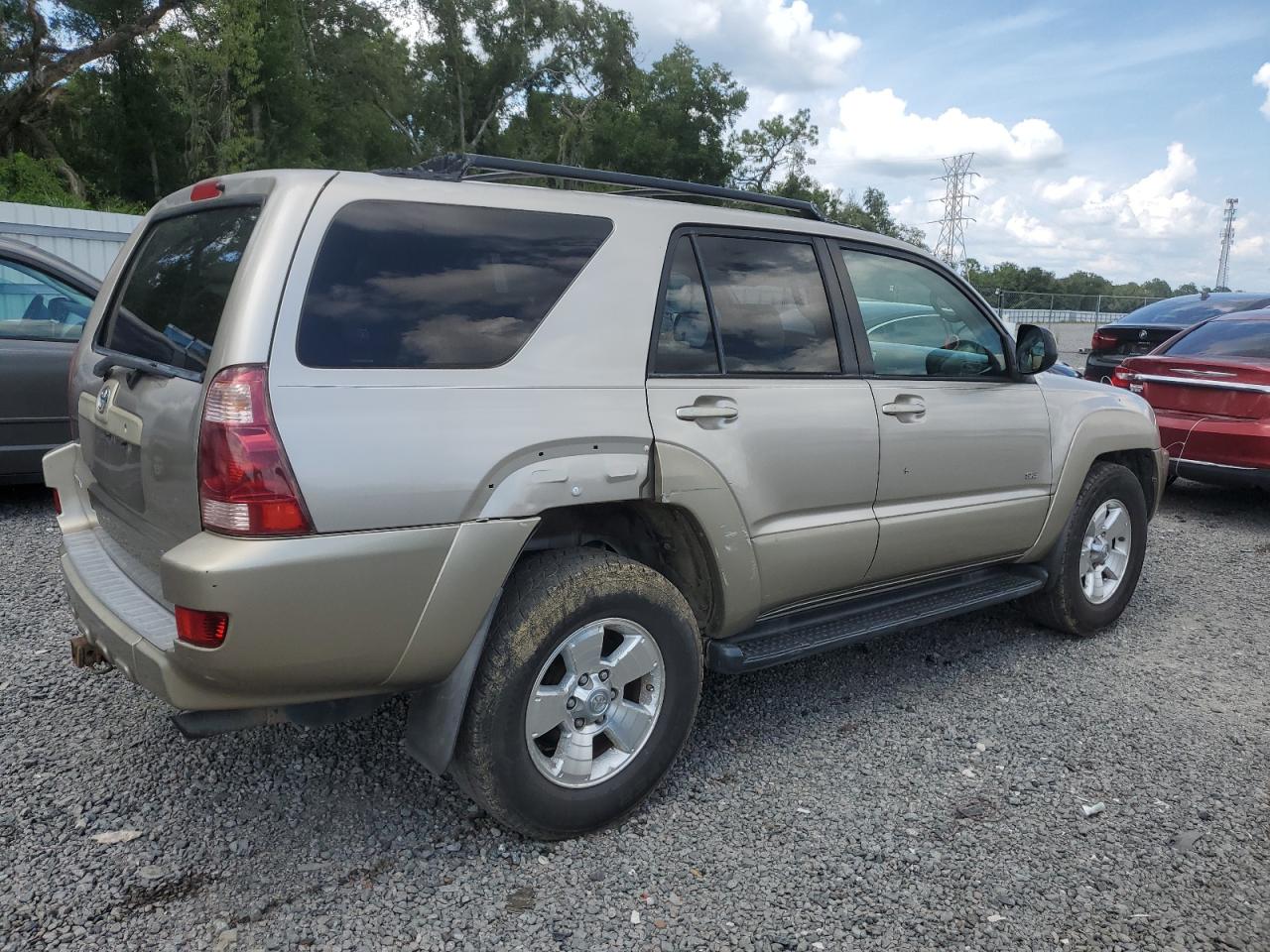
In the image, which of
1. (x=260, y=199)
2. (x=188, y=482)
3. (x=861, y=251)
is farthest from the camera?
(x=861, y=251)

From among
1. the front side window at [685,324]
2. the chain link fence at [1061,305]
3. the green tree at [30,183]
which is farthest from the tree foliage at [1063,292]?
the green tree at [30,183]

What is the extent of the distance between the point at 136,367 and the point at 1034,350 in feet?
11.1

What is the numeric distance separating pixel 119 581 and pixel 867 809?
2373mm

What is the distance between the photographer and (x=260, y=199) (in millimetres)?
2521

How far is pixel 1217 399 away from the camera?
7078 millimetres

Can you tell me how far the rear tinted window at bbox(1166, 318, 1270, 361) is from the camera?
736 centimetres

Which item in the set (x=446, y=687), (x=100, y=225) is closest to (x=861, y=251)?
(x=446, y=687)

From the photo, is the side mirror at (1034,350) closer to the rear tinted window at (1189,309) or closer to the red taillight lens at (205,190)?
the red taillight lens at (205,190)

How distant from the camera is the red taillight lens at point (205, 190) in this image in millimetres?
2777

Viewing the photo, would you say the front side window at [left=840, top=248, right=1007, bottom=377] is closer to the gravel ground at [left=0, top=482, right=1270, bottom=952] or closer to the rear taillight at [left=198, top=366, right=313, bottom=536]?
the gravel ground at [left=0, top=482, right=1270, bottom=952]

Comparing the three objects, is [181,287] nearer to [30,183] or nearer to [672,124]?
[30,183]

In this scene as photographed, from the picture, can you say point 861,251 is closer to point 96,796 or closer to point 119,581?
point 119,581

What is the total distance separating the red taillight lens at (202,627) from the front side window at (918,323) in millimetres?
2425

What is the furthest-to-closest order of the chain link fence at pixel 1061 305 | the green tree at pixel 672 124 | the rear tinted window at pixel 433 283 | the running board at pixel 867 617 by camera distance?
the green tree at pixel 672 124, the chain link fence at pixel 1061 305, the running board at pixel 867 617, the rear tinted window at pixel 433 283
